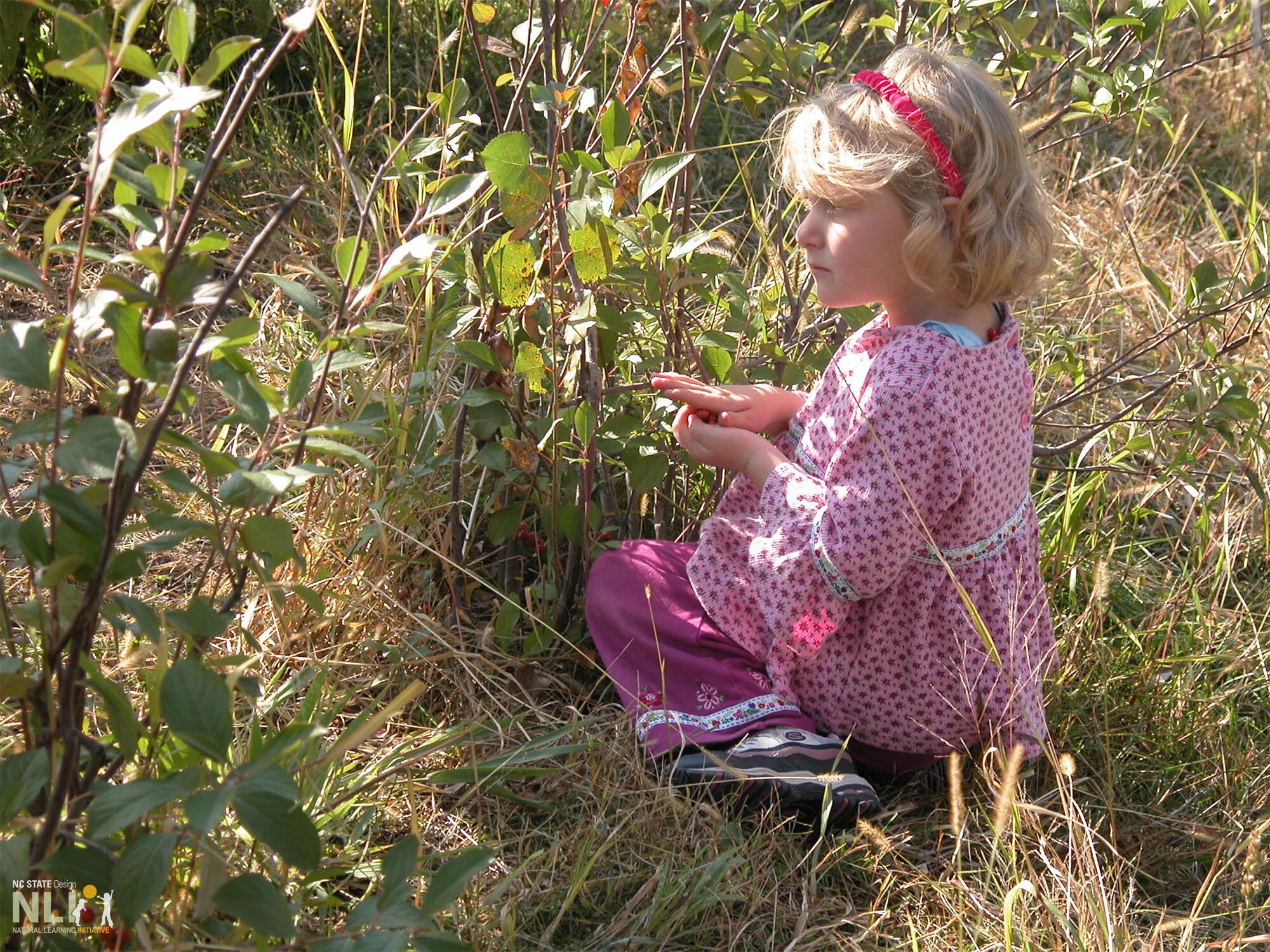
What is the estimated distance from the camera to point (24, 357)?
0.93 meters

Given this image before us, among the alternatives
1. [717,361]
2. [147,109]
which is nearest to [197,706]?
[147,109]

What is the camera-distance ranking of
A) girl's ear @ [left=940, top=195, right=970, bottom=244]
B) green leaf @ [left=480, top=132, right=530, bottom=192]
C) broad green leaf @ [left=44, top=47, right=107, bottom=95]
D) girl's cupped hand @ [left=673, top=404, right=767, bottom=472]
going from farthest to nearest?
girl's cupped hand @ [left=673, top=404, right=767, bottom=472], girl's ear @ [left=940, top=195, right=970, bottom=244], green leaf @ [left=480, top=132, right=530, bottom=192], broad green leaf @ [left=44, top=47, right=107, bottom=95]

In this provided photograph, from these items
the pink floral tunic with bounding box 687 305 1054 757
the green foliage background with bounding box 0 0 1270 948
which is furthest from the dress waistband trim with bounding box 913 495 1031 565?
the green foliage background with bounding box 0 0 1270 948

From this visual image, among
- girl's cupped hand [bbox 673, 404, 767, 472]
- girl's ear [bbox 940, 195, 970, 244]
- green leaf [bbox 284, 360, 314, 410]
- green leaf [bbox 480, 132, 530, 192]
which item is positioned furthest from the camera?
girl's cupped hand [bbox 673, 404, 767, 472]

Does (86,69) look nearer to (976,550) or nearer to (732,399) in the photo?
(732,399)

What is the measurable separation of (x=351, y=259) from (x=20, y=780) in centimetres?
52

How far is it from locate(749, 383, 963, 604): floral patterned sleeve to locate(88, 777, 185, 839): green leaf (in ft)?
2.77

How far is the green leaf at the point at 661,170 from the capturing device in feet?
4.90

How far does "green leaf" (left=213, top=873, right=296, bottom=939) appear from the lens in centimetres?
95

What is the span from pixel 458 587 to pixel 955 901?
836 mm

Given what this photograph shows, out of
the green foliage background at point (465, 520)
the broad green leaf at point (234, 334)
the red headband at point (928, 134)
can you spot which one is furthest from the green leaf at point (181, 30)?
the red headband at point (928, 134)

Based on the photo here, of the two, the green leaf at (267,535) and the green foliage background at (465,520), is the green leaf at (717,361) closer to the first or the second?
the green foliage background at (465,520)

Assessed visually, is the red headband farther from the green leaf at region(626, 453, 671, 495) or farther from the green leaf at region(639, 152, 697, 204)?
the green leaf at region(626, 453, 671, 495)

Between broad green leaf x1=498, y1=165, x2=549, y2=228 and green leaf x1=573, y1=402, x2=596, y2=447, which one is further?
green leaf x1=573, y1=402, x2=596, y2=447
